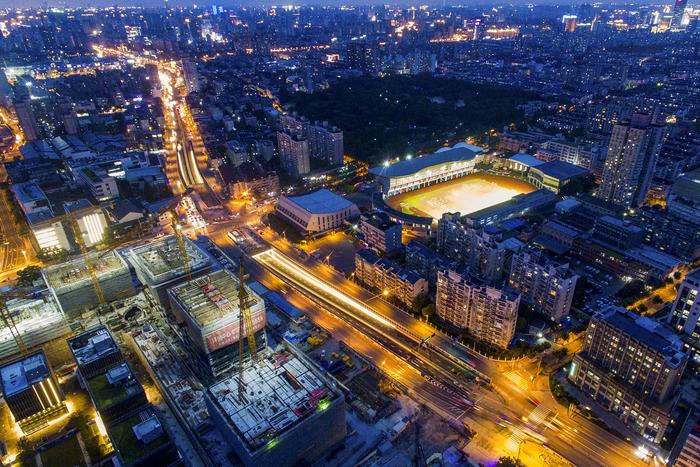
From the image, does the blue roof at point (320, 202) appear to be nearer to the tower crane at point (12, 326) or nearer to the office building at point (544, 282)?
the office building at point (544, 282)

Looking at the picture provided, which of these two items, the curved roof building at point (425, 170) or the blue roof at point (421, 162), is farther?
the blue roof at point (421, 162)

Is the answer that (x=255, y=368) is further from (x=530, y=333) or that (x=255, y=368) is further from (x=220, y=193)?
(x=220, y=193)

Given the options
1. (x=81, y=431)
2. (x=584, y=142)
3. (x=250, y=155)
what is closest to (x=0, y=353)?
(x=81, y=431)

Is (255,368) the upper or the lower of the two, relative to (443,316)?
upper

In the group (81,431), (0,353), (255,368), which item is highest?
(255,368)

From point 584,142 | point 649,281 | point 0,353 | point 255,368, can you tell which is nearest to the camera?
point 255,368

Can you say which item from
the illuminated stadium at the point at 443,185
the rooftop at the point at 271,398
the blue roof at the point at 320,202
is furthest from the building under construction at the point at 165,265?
the illuminated stadium at the point at 443,185
